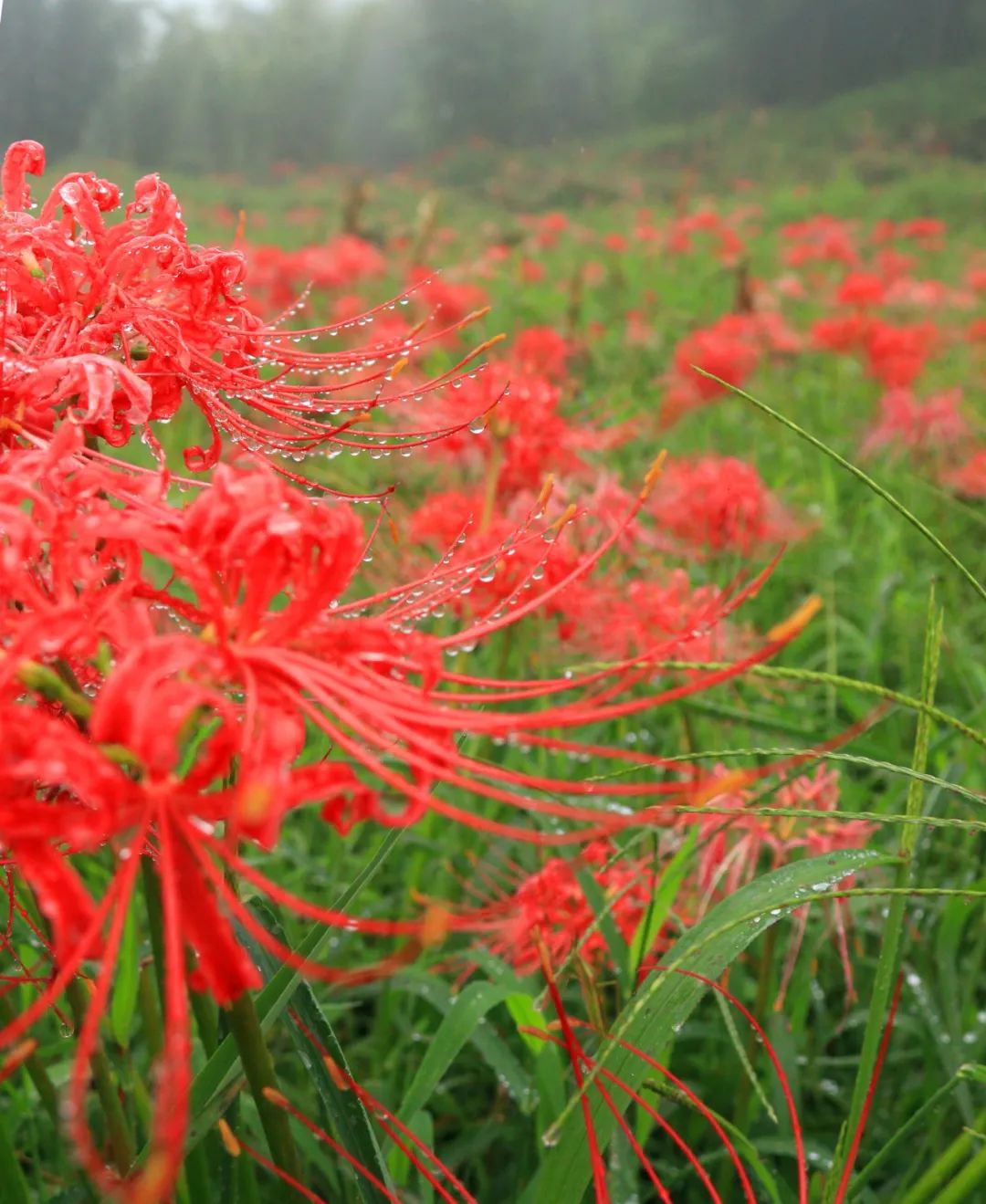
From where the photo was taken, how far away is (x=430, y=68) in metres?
8.55

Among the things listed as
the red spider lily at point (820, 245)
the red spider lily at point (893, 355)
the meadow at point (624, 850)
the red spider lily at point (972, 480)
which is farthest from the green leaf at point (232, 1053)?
the red spider lily at point (820, 245)

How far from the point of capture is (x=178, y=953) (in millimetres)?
475

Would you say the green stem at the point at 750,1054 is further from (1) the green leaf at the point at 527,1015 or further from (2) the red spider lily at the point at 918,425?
(2) the red spider lily at the point at 918,425

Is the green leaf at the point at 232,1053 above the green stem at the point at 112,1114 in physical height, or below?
above

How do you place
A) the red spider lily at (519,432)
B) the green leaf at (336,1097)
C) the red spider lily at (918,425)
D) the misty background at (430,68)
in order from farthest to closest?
the misty background at (430,68) < the red spider lily at (918,425) < the red spider lily at (519,432) < the green leaf at (336,1097)

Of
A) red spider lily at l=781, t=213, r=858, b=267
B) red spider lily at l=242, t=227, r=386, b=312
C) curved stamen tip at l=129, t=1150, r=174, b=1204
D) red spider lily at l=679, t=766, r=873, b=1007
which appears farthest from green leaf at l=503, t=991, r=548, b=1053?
red spider lily at l=781, t=213, r=858, b=267

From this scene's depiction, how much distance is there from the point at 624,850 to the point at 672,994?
117 millimetres

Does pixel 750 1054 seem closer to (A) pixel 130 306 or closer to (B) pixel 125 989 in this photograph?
(B) pixel 125 989

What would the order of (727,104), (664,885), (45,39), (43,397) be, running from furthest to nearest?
(727,104) → (45,39) → (664,885) → (43,397)

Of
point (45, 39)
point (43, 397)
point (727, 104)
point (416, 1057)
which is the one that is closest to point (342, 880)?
point (416, 1057)

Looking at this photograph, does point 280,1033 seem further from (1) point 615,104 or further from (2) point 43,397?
(1) point 615,104

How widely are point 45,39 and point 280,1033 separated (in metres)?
2.18

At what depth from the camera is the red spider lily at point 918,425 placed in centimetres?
363

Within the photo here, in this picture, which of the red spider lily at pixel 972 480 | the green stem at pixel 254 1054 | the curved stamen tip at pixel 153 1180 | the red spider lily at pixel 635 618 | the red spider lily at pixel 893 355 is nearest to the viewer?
the curved stamen tip at pixel 153 1180
